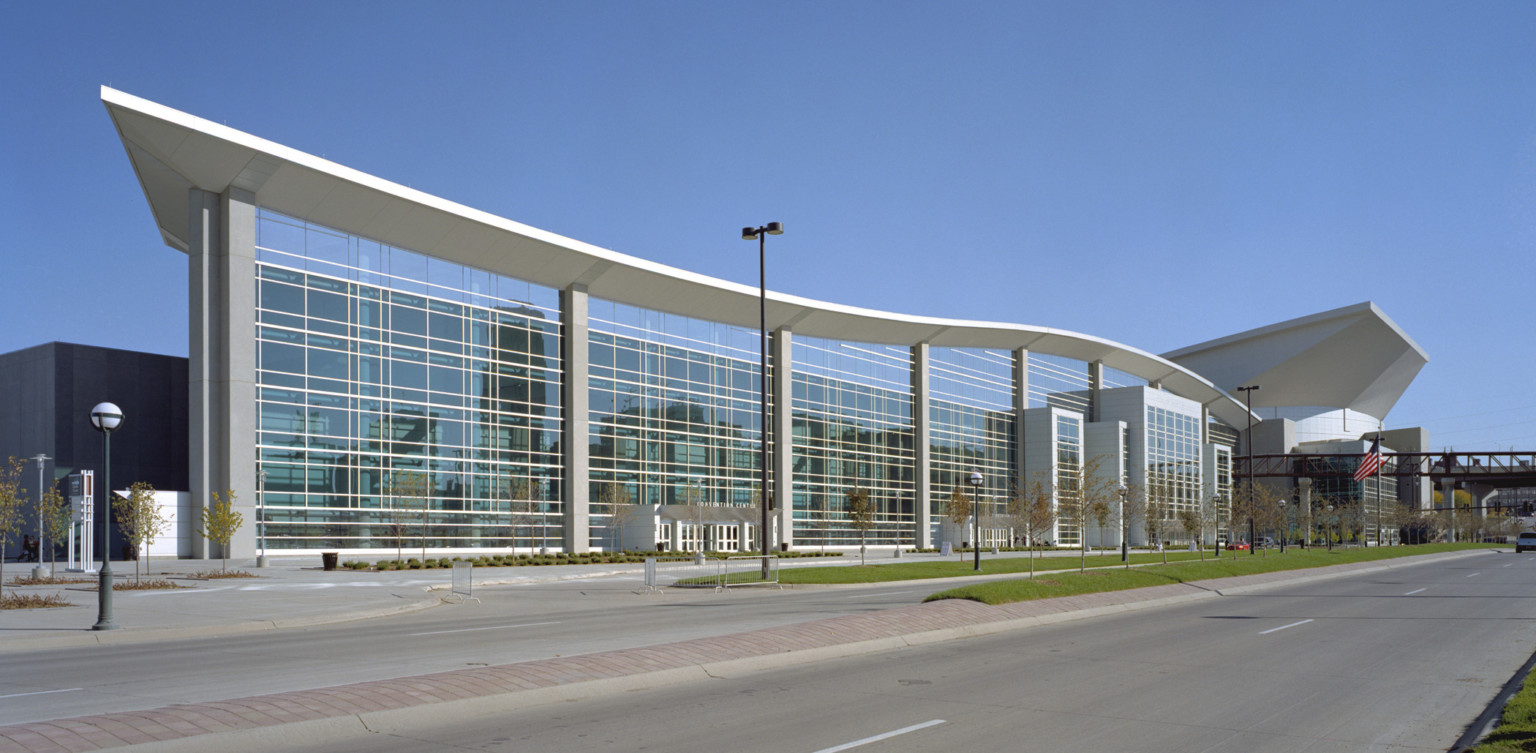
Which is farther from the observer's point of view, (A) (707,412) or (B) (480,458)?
(A) (707,412)

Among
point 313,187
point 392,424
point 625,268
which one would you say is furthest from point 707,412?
point 313,187

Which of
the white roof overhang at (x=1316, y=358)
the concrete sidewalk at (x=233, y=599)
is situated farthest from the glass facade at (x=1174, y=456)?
the concrete sidewalk at (x=233, y=599)

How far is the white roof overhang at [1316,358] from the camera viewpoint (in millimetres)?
116000

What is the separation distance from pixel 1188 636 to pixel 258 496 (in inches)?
1511

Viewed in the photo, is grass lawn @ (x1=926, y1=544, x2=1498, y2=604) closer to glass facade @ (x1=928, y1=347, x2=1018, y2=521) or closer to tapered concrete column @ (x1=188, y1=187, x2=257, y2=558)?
tapered concrete column @ (x1=188, y1=187, x2=257, y2=558)

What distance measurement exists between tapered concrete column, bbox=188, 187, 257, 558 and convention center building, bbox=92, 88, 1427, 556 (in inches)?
4.0

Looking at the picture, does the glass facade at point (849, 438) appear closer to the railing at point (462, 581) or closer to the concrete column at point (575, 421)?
the concrete column at point (575, 421)

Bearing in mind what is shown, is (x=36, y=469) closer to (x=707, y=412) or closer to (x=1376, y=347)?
(x=707, y=412)

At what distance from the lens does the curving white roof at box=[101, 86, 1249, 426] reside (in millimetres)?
41344

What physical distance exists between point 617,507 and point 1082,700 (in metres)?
46.5

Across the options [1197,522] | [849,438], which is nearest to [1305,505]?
[1197,522]

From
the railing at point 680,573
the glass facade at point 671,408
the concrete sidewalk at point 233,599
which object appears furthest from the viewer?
the glass facade at point 671,408

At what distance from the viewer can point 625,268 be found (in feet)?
189

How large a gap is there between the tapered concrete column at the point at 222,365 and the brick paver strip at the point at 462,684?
33.3m
